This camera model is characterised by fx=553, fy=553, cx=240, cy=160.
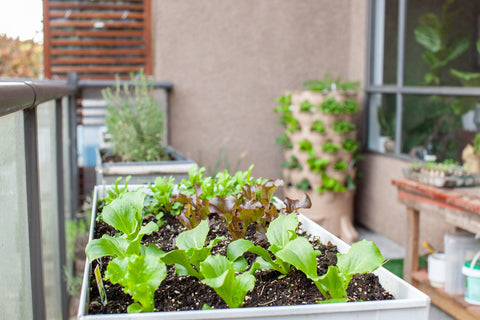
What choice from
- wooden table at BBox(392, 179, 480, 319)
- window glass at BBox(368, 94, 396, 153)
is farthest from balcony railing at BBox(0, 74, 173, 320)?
window glass at BBox(368, 94, 396, 153)

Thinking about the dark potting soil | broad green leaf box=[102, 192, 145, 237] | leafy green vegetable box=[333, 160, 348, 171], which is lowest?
leafy green vegetable box=[333, 160, 348, 171]

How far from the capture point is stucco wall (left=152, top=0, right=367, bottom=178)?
16.3 feet

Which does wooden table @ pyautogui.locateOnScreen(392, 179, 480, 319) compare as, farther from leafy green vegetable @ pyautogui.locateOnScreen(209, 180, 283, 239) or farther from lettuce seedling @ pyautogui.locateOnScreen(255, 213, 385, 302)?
lettuce seedling @ pyautogui.locateOnScreen(255, 213, 385, 302)

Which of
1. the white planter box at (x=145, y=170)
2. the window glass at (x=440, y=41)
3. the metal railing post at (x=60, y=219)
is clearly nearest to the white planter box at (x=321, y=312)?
the white planter box at (x=145, y=170)

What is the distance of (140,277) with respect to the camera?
87 centimetres

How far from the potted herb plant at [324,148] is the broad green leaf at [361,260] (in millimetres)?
3532

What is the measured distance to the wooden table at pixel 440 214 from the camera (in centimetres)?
280

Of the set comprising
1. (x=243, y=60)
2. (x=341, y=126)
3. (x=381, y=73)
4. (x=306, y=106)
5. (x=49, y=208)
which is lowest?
(x=49, y=208)

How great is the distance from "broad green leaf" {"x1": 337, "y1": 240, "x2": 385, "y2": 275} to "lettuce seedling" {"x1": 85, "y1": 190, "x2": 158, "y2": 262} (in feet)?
1.26

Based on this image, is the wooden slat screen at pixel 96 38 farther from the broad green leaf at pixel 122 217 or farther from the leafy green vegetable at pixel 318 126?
the broad green leaf at pixel 122 217

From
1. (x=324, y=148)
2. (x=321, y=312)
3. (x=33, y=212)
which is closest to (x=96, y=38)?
(x=324, y=148)

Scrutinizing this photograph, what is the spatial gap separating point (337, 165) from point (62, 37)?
8.54 ft

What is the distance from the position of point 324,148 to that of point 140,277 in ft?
12.4

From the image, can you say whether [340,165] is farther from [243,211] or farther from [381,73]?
[243,211]
